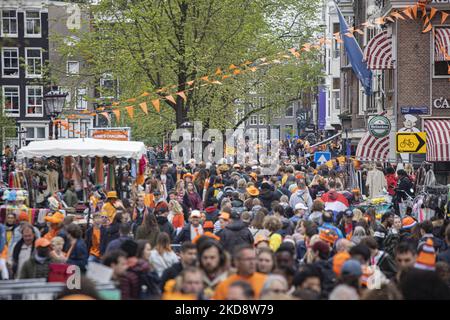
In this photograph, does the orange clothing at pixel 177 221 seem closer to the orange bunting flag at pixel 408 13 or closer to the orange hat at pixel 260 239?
the orange hat at pixel 260 239

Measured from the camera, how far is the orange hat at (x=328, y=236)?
13242 millimetres

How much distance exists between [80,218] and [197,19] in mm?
19233

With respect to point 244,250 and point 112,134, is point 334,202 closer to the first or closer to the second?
point 244,250

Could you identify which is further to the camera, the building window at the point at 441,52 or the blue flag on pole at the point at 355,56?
the blue flag on pole at the point at 355,56

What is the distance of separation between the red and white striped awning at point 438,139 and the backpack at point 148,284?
882 inches

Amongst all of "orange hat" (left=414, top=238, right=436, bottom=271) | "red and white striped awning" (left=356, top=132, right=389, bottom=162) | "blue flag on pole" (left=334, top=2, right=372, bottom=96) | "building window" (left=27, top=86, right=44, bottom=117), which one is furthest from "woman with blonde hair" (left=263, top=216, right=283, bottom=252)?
"building window" (left=27, top=86, right=44, bottom=117)

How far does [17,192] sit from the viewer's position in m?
17.6

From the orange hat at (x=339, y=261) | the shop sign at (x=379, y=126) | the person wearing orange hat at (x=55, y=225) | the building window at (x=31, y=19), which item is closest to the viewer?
the orange hat at (x=339, y=261)

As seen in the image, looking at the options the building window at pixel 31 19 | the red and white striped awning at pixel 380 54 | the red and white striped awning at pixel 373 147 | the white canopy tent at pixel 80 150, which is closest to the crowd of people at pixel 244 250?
the white canopy tent at pixel 80 150

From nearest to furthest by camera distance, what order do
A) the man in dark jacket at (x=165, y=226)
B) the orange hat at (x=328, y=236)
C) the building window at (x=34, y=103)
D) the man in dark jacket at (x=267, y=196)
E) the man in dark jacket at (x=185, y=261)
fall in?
the man in dark jacket at (x=185, y=261), the orange hat at (x=328, y=236), the man in dark jacket at (x=165, y=226), the man in dark jacket at (x=267, y=196), the building window at (x=34, y=103)

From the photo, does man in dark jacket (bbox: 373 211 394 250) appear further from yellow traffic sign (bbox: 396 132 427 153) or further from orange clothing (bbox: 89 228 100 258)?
yellow traffic sign (bbox: 396 132 427 153)
